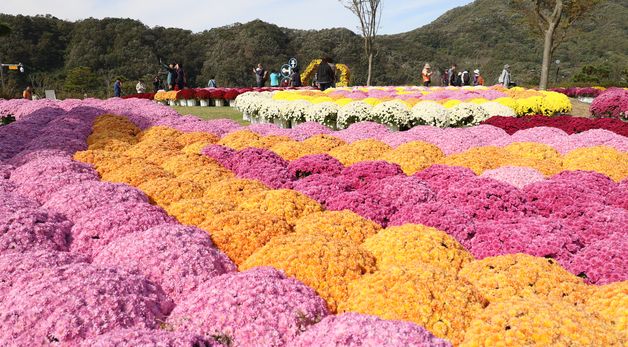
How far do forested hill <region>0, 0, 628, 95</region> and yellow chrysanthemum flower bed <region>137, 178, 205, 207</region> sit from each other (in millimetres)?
45021

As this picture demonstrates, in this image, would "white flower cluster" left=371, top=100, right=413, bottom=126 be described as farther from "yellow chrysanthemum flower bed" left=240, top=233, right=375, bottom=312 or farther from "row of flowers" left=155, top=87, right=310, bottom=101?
"row of flowers" left=155, top=87, right=310, bottom=101

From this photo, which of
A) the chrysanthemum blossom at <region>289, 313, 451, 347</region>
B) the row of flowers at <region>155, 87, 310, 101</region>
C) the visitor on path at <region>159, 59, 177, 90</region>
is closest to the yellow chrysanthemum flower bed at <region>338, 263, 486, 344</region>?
the chrysanthemum blossom at <region>289, 313, 451, 347</region>

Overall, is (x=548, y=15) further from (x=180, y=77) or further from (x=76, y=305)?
(x=76, y=305)

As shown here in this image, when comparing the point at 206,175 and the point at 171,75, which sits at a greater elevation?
the point at 171,75

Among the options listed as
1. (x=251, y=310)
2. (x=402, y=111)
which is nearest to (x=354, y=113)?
(x=402, y=111)

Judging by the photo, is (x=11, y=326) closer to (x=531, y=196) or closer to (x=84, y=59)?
(x=531, y=196)

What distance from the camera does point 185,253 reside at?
4.32m

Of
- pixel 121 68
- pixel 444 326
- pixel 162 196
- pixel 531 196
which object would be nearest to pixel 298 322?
pixel 444 326

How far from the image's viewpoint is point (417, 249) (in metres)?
4.57

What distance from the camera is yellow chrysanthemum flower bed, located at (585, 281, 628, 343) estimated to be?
3301 millimetres

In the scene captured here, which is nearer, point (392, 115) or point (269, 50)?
point (392, 115)

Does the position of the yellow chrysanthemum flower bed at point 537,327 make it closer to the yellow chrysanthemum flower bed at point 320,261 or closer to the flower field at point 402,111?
the yellow chrysanthemum flower bed at point 320,261

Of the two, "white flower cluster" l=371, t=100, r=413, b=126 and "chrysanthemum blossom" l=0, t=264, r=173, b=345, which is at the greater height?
"white flower cluster" l=371, t=100, r=413, b=126

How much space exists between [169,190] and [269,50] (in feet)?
264
